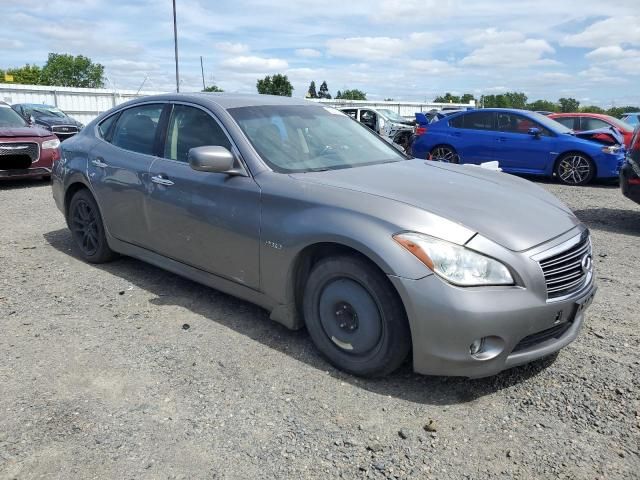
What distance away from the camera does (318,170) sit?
11.9 feet

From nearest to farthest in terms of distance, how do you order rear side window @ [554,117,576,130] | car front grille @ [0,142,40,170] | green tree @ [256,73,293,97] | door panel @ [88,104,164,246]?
door panel @ [88,104,164,246], car front grille @ [0,142,40,170], rear side window @ [554,117,576,130], green tree @ [256,73,293,97]

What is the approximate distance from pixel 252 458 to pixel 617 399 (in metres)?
1.96

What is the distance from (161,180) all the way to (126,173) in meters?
0.52

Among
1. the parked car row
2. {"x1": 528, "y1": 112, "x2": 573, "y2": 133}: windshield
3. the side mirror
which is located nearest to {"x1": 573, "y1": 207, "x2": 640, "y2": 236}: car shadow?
{"x1": 528, "y1": 112, "x2": 573, "y2": 133}: windshield

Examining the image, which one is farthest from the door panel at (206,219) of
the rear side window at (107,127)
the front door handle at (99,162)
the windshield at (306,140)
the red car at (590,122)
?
the red car at (590,122)

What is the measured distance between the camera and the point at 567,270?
3002 mm

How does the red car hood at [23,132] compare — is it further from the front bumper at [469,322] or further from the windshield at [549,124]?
the windshield at [549,124]

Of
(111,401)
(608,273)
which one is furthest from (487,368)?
(608,273)

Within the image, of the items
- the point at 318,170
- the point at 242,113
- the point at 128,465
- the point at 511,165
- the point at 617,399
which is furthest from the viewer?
the point at 511,165

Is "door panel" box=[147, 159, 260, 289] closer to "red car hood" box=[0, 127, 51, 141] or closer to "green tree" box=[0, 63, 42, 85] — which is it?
"red car hood" box=[0, 127, 51, 141]

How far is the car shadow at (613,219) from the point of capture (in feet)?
23.2

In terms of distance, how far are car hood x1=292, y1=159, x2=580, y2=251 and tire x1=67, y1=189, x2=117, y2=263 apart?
8.04ft

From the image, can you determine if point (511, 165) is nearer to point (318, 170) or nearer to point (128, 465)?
point (318, 170)

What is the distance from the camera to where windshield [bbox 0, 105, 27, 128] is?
1003 centimetres
